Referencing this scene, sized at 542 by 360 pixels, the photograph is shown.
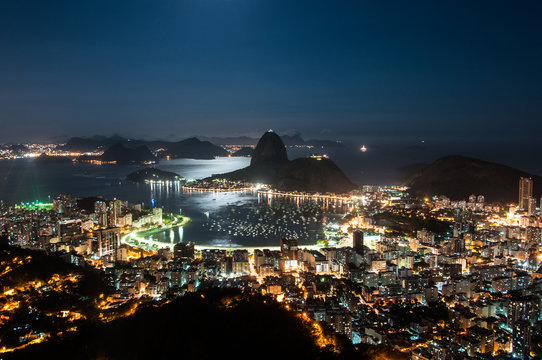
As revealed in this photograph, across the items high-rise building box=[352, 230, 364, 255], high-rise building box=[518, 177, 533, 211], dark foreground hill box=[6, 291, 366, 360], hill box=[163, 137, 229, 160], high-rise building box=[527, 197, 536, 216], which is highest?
hill box=[163, 137, 229, 160]

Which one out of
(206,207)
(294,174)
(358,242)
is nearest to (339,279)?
(358,242)

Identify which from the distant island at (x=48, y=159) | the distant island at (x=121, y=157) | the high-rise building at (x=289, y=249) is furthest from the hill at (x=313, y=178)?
the distant island at (x=48, y=159)

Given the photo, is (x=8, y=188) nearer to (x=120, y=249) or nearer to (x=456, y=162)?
(x=120, y=249)

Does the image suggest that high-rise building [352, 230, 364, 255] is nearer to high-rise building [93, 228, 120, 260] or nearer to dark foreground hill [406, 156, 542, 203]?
high-rise building [93, 228, 120, 260]

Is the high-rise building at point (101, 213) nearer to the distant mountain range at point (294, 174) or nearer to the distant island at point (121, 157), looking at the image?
the distant mountain range at point (294, 174)

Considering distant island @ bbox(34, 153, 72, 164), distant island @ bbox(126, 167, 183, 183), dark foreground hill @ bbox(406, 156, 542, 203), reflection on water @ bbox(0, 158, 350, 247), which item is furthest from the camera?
distant island @ bbox(34, 153, 72, 164)

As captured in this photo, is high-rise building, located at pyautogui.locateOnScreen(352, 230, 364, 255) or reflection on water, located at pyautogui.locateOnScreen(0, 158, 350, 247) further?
reflection on water, located at pyautogui.locateOnScreen(0, 158, 350, 247)

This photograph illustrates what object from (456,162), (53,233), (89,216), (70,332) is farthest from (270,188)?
(70,332)

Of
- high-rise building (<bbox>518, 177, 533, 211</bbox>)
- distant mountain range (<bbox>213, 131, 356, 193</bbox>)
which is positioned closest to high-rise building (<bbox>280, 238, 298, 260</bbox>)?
high-rise building (<bbox>518, 177, 533, 211</bbox>)
